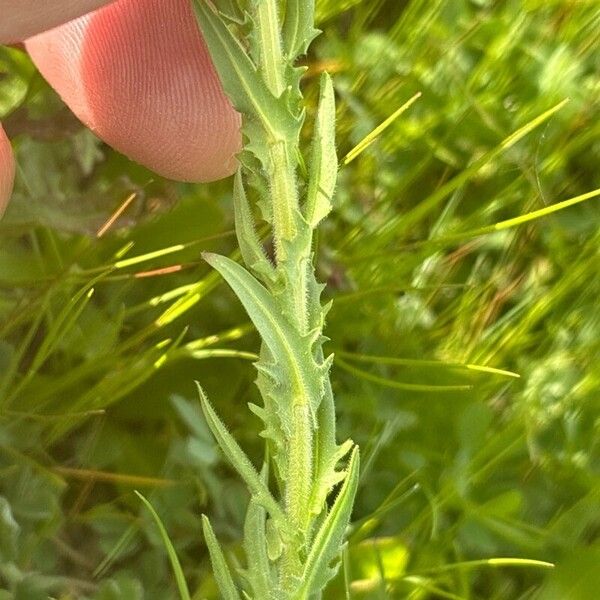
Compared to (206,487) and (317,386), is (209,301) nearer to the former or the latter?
(206,487)

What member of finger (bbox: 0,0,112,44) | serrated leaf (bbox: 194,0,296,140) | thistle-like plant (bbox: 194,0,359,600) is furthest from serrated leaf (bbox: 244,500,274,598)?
finger (bbox: 0,0,112,44)

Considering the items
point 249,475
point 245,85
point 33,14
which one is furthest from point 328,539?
point 33,14

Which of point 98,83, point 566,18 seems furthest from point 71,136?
point 566,18

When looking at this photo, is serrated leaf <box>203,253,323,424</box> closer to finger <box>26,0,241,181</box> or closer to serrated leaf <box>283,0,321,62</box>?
serrated leaf <box>283,0,321,62</box>

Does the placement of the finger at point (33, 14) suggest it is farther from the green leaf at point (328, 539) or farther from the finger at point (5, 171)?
the green leaf at point (328, 539)

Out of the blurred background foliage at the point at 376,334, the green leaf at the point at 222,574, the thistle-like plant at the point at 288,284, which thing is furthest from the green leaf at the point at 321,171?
the blurred background foliage at the point at 376,334
